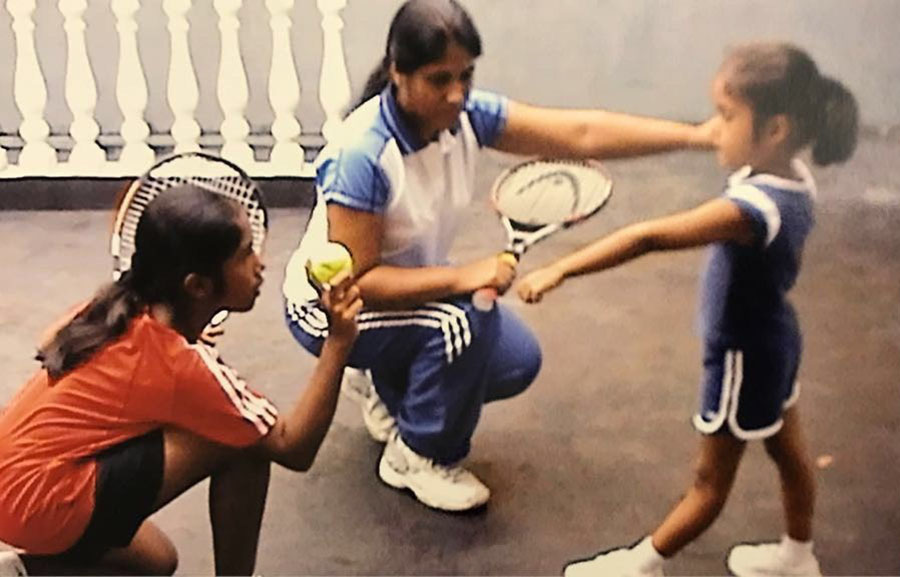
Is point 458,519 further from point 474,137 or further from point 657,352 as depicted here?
point 474,137

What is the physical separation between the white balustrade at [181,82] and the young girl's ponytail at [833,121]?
583 millimetres

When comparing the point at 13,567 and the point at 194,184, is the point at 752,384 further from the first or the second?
the point at 13,567

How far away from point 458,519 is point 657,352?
11.6 inches

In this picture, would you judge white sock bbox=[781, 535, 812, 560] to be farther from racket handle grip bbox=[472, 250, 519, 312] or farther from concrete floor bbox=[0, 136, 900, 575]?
racket handle grip bbox=[472, 250, 519, 312]

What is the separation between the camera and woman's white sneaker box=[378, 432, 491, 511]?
4.75ft

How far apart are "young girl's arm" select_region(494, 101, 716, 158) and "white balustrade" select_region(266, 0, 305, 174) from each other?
25 centimetres

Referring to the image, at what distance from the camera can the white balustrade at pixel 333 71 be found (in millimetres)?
1259

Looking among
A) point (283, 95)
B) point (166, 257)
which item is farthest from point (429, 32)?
point (283, 95)

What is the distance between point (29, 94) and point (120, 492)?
57cm

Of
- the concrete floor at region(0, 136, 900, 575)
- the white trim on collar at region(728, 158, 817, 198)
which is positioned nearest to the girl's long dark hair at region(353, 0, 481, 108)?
the concrete floor at region(0, 136, 900, 575)

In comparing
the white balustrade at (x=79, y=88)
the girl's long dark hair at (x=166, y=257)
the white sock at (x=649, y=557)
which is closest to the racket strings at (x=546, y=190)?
the girl's long dark hair at (x=166, y=257)

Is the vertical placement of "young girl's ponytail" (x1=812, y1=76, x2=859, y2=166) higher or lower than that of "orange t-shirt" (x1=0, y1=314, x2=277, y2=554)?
higher

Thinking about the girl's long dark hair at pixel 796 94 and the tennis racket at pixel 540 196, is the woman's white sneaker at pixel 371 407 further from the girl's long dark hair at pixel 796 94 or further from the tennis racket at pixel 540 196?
the girl's long dark hair at pixel 796 94

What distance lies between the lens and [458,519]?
1449mm
